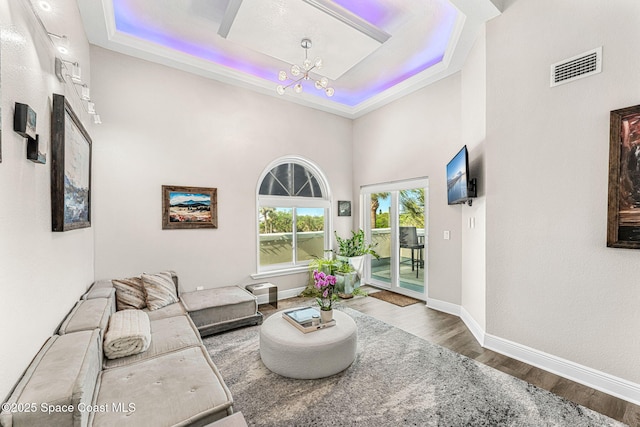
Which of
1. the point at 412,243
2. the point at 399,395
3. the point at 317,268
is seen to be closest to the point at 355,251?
the point at 317,268

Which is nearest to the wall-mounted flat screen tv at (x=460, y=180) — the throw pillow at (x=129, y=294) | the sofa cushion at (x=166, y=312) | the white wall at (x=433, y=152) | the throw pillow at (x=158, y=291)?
the white wall at (x=433, y=152)

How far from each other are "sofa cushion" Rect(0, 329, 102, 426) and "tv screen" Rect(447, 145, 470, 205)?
11.5ft

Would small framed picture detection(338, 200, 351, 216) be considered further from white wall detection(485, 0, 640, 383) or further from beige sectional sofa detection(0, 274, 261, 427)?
beige sectional sofa detection(0, 274, 261, 427)

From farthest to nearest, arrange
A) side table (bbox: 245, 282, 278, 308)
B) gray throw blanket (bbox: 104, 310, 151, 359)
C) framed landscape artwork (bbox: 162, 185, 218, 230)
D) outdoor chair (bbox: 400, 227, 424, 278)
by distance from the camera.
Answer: outdoor chair (bbox: 400, 227, 424, 278) < side table (bbox: 245, 282, 278, 308) < framed landscape artwork (bbox: 162, 185, 218, 230) < gray throw blanket (bbox: 104, 310, 151, 359)

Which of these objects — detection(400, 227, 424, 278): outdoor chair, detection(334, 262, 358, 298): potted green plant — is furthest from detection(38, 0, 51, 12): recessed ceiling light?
detection(400, 227, 424, 278): outdoor chair

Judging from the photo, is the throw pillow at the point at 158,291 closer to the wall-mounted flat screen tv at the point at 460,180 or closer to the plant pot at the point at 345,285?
the plant pot at the point at 345,285

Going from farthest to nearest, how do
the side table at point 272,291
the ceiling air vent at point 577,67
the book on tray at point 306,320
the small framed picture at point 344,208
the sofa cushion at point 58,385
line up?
the small framed picture at point 344,208 → the side table at point 272,291 → the book on tray at point 306,320 → the ceiling air vent at point 577,67 → the sofa cushion at point 58,385

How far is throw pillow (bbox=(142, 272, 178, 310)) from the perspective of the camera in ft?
10.3

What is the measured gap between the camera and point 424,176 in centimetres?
454

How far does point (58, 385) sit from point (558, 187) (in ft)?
12.4

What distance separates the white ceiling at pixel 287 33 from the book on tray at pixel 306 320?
10.3ft

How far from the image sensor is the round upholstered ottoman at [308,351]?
240cm

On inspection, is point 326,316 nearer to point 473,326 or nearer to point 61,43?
point 473,326

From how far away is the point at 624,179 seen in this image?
2.12 metres
